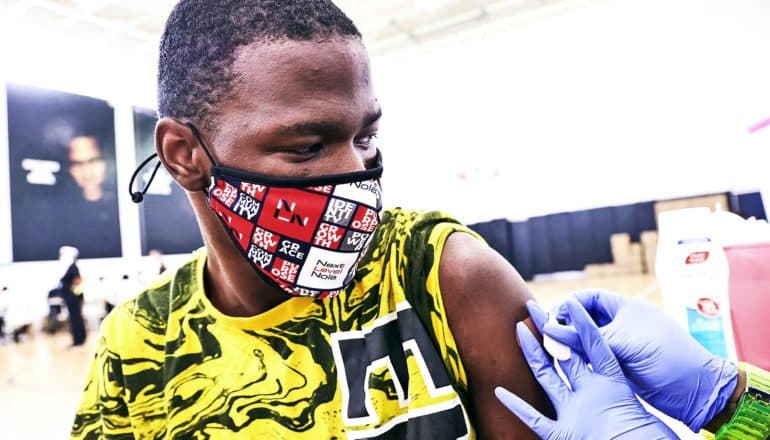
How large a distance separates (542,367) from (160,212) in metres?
3.84

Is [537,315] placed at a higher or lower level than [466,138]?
lower

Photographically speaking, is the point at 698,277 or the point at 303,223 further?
the point at 698,277

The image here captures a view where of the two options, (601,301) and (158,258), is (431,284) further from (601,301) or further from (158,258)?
(158,258)

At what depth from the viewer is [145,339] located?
985 mm

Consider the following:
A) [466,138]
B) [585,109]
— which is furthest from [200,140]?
[466,138]

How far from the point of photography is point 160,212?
13.6 feet

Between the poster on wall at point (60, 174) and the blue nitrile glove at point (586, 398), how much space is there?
3.53 meters

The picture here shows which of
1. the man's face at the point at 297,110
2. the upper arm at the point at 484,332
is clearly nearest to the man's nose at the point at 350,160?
the man's face at the point at 297,110

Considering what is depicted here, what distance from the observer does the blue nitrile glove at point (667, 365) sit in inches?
41.1

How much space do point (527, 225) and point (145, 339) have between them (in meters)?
5.23

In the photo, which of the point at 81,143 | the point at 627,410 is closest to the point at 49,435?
the point at 81,143

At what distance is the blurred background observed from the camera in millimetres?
3467

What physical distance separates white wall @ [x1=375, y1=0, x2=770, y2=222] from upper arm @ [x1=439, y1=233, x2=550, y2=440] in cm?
402

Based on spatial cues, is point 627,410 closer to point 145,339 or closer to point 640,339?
point 640,339
